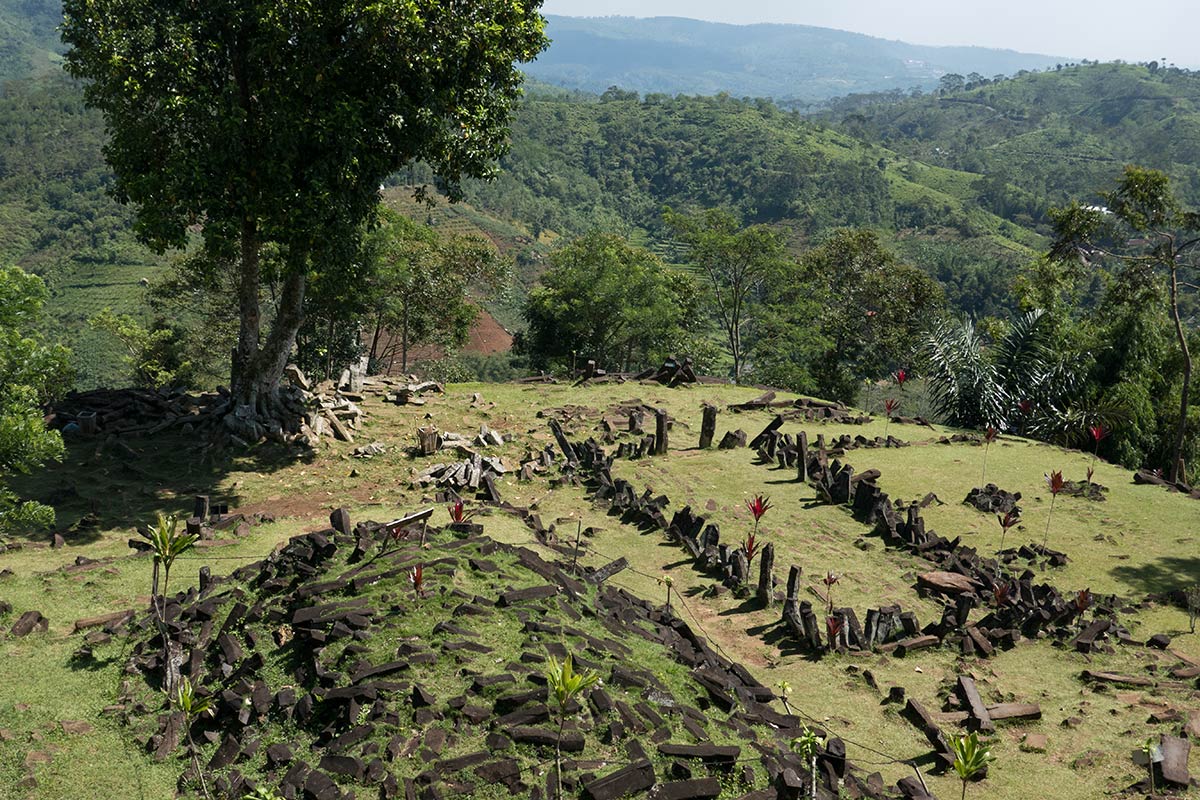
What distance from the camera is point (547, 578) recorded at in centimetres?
1199

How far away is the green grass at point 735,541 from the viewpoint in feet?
30.9

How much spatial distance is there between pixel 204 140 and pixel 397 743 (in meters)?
13.3

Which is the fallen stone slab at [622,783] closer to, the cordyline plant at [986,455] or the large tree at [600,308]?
the cordyline plant at [986,455]

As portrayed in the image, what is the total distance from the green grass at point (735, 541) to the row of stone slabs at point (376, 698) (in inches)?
30.4

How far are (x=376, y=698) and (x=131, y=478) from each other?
1121 cm

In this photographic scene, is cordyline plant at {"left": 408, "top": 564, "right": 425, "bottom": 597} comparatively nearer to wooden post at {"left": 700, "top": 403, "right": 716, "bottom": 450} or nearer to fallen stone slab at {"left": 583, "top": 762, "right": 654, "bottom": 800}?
fallen stone slab at {"left": 583, "top": 762, "right": 654, "bottom": 800}

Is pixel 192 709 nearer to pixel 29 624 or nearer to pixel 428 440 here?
pixel 29 624

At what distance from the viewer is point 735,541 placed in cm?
1612

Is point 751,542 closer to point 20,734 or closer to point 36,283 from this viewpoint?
point 20,734

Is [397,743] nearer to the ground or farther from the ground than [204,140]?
nearer to the ground

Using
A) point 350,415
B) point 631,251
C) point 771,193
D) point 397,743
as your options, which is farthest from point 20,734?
point 771,193

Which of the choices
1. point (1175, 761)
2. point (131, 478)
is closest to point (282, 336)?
point (131, 478)

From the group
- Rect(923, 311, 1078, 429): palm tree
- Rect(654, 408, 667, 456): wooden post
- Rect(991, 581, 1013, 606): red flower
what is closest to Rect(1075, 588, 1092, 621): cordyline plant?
Rect(991, 581, 1013, 606): red flower

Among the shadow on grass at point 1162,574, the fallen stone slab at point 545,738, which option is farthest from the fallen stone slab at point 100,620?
the shadow on grass at point 1162,574
